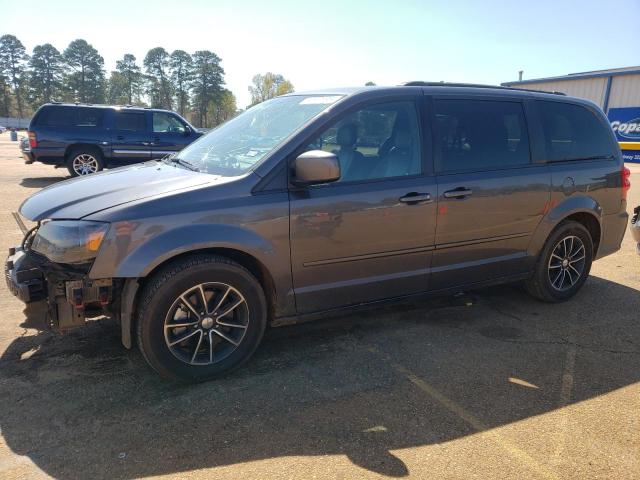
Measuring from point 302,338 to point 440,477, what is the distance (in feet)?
5.54

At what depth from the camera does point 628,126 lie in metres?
24.4

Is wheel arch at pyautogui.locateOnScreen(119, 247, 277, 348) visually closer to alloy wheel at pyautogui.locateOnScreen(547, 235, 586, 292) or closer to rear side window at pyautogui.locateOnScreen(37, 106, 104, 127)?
alloy wheel at pyautogui.locateOnScreen(547, 235, 586, 292)

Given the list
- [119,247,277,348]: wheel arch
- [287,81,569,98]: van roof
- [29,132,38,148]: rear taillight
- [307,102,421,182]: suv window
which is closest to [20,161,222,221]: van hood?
[119,247,277,348]: wheel arch

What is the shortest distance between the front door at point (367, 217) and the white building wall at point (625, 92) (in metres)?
26.7

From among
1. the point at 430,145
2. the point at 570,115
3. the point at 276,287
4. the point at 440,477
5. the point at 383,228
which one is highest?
the point at 570,115

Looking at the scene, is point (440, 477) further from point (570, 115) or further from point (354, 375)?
point (570, 115)

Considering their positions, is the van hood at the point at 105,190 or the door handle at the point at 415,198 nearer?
the van hood at the point at 105,190

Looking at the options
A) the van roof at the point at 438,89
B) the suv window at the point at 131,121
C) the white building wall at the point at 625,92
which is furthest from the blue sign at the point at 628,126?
the van roof at the point at 438,89

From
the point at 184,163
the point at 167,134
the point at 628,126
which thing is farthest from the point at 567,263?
the point at 628,126

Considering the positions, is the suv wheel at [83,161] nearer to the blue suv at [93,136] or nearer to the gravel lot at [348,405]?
the blue suv at [93,136]

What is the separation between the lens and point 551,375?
10.9ft

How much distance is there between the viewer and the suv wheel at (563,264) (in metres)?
4.54

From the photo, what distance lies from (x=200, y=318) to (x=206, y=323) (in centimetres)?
6

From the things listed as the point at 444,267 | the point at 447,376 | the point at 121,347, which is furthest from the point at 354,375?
the point at 121,347
